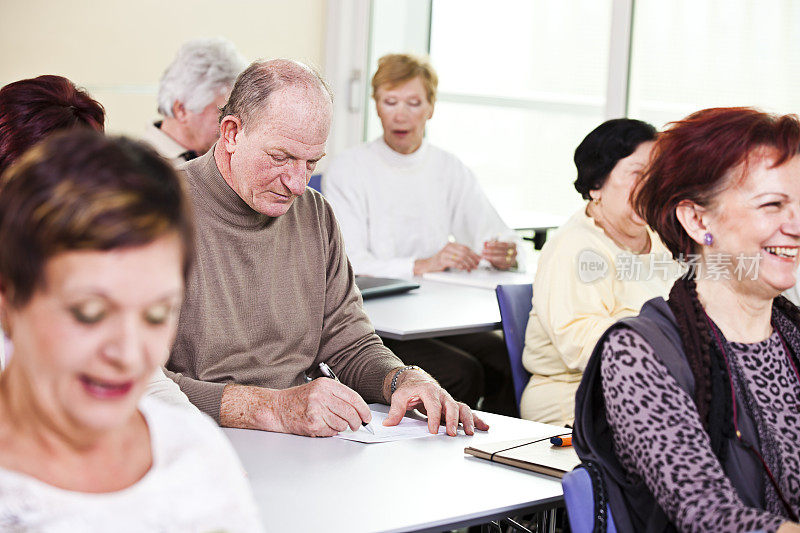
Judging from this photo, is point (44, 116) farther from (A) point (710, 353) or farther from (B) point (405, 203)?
(B) point (405, 203)

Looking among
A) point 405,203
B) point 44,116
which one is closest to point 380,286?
point 405,203

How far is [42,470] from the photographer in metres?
0.91

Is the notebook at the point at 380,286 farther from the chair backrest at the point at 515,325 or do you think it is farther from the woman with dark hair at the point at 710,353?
the woman with dark hair at the point at 710,353

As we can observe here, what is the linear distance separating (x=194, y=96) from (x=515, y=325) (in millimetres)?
1601

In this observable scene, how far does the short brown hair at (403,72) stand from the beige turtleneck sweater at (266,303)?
6.35 ft

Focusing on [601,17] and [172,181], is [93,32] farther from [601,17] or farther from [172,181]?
[172,181]

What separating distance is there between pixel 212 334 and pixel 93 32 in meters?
3.18

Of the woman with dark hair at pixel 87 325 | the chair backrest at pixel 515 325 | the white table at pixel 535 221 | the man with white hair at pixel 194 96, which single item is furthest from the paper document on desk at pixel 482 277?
the woman with dark hair at pixel 87 325

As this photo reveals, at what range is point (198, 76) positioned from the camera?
3.63 metres

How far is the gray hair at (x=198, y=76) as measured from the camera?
3.60 m

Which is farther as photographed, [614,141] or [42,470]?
[614,141]

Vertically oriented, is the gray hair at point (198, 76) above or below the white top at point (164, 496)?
above

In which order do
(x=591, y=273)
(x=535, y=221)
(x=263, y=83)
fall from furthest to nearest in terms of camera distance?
1. (x=535, y=221)
2. (x=591, y=273)
3. (x=263, y=83)

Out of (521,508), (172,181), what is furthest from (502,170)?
(172,181)
